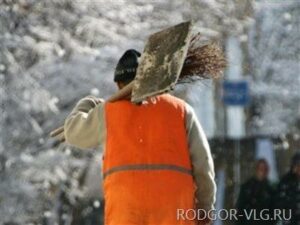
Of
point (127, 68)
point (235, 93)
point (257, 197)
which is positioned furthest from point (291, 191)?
point (127, 68)

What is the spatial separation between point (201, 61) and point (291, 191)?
6426mm

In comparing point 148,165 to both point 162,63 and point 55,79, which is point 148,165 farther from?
point 55,79

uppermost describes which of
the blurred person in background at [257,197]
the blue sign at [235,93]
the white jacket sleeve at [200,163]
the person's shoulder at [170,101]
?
the person's shoulder at [170,101]

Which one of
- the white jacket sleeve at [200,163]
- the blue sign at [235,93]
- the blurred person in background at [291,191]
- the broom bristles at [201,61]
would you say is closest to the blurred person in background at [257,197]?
the blurred person in background at [291,191]

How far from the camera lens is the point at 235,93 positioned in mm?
13844

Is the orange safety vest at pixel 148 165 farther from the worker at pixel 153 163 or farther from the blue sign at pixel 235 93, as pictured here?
the blue sign at pixel 235 93

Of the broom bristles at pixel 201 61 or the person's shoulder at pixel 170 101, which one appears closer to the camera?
the person's shoulder at pixel 170 101

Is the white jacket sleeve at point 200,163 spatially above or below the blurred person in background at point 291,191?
above

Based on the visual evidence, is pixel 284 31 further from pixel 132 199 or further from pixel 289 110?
pixel 132 199

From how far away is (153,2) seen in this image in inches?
528

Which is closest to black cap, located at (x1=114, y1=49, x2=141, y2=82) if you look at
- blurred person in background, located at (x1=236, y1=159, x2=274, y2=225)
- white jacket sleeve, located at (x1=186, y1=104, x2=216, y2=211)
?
white jacket sleeve, located at (x1=186, y1=104, x2=216, y2=211)

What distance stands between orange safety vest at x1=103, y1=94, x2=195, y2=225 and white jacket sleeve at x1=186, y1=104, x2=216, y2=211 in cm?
3

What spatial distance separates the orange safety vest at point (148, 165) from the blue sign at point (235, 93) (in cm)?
861

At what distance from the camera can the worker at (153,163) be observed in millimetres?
5066
